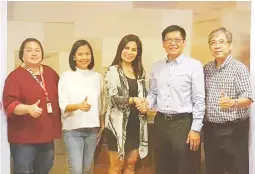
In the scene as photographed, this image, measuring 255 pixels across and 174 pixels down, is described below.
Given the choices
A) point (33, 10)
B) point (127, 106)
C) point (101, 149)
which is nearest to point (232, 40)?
point (127, 106)

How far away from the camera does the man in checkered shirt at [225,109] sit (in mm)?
2129

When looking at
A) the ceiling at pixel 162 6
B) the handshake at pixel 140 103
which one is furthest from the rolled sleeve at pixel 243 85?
the handshake at pixel 140 103

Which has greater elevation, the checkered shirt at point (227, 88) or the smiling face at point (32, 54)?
the smiling face at point (32, 54)

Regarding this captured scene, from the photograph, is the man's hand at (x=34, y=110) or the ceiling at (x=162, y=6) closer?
the man's hand at (x=34, y=110)

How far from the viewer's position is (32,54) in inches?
85.4

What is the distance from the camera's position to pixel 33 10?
2203 mm

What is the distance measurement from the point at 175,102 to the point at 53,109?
0.68 meters

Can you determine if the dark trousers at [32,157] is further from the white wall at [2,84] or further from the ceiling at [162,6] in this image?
the ceiling at [162,6]

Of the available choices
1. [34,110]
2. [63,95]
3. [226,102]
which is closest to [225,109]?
[226,102]

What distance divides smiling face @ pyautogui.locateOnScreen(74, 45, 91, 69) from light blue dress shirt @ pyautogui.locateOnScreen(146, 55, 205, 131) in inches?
16.2

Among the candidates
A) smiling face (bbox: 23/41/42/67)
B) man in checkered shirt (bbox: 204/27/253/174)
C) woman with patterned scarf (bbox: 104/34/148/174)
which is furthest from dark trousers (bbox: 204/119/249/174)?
smiling face (bbox: 23/41/42/67)

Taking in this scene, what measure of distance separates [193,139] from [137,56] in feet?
1.86

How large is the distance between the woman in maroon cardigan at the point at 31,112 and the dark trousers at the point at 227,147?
33.7 inches

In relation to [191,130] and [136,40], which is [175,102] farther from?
[136,40]
